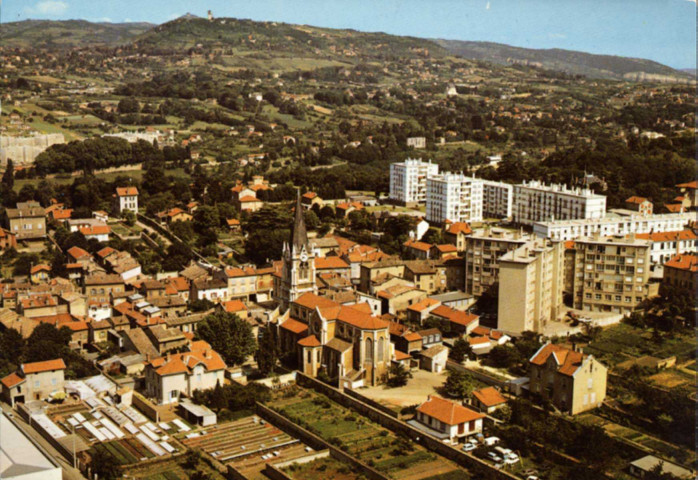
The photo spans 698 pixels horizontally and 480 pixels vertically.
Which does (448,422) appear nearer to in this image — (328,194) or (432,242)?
(432,242)

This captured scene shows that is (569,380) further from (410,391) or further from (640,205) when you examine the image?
(640,205)

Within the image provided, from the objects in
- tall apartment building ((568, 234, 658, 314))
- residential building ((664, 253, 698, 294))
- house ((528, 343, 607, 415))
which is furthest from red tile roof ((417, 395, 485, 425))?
residential building ((664, 253, 698, 294))

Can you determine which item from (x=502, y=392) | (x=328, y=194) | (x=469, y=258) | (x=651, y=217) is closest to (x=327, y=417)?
(x=502, y=392)

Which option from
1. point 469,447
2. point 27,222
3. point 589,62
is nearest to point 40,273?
point 27,222

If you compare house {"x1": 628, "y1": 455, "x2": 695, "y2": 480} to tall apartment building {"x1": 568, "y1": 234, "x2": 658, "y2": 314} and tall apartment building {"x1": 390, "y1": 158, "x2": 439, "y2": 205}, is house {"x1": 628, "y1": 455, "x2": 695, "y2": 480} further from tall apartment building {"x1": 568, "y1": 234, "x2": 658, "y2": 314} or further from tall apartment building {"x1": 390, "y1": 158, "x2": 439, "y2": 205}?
tall apartment building {"x1": 390, "y1": 158, "x2": 439, "y2": 205}

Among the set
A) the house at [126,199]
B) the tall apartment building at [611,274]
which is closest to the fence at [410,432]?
the tall apartment building at [611,274]

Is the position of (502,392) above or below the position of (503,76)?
below

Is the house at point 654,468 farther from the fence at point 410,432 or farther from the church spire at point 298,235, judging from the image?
the church spire at point 298,235
